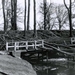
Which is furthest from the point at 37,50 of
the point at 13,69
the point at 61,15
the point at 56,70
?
the point at 61,15

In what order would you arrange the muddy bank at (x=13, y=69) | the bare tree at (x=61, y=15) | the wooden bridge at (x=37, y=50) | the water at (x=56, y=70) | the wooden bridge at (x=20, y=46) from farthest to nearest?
the bare tree at (x=61, y=15), the wooden bridge at (x=37, y=50), the wooden bridge at (x=20, y=46), the water at (x=56, y=70), the muddy bank at (x=13, y=69)

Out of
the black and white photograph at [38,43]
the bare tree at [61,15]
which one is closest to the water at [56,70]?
the black and white photograph at [38,43]

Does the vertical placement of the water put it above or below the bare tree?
below

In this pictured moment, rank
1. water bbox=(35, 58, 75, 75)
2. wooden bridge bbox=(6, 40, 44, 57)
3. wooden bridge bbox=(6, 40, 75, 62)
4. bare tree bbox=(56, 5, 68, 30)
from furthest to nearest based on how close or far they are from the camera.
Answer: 1. bare tree bbox=(56, 5, 68, 30)
2. wooden bridge bbox=(6, 40, 75, 62)
3. wooden bridge bbox=(6, 40, 44, 57)
4. water bbox=(35, 58, 75, 75)

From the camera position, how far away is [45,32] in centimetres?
3503

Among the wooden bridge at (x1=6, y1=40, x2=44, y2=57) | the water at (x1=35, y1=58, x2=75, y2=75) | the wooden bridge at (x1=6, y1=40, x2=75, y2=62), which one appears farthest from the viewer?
the wooden bridge at (x1=6, y1=40, x2=75, y2=62)

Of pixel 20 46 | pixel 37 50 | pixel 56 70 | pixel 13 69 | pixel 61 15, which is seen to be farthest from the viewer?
pixel 61 15

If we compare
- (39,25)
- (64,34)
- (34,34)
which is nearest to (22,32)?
(34,34)

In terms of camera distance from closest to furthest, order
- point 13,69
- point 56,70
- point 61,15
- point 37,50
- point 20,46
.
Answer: point 13,69 < point 56,70 < point 20,46 < point 37,50 < point 61,15

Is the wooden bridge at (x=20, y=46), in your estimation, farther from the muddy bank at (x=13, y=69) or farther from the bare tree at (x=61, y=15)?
the bare tree at (x=61, y=15)

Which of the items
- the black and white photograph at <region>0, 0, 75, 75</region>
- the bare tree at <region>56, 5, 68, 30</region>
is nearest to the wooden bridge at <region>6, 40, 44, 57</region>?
the black and white photograph at <region>0, 0, 75, 75</region>

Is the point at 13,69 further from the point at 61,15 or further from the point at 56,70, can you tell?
the point at 61,15

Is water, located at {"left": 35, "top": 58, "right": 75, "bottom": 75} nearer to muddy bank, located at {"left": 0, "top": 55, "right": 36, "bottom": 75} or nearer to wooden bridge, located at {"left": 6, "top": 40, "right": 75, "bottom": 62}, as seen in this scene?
wooden bridge, located at {"left": 6, "top": 40, "right": 75, "bottom": 62}

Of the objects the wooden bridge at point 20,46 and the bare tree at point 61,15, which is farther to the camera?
the bare tree at point 61,15
